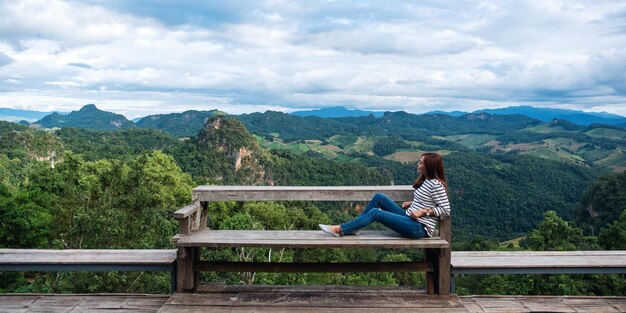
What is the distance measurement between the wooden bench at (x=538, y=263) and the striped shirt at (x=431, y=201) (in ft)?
1.84

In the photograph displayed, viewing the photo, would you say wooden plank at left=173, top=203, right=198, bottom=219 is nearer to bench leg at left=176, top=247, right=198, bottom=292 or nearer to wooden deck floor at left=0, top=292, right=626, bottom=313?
bench leg at left=176, top=247, right=198, bottom=292

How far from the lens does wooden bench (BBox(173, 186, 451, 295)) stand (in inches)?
167

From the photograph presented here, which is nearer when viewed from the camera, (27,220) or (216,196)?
(216,196)

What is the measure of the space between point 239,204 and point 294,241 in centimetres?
3823

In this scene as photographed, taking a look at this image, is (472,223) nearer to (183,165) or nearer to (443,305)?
(183,165)

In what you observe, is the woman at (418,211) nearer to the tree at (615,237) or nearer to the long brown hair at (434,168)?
the long brown hair at (434,168)

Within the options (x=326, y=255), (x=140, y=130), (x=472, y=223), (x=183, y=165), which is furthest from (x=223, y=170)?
(x=326, y=255)

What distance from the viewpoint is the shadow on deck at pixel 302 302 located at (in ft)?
13.9

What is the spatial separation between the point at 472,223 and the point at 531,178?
41010 millimetres

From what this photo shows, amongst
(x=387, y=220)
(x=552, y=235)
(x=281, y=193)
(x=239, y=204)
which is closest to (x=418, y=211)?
(x=387, y=220)

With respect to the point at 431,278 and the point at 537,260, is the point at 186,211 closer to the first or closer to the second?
the point at 431,278

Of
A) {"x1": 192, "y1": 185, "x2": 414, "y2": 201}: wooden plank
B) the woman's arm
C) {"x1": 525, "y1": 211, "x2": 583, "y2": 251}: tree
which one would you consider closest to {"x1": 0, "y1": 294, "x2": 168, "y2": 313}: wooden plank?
{"x1": 192, "y1": 185, "x2": 414, "y2": 201}: wooden plank

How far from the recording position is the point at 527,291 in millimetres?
16547

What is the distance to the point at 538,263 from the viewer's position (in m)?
4.82
